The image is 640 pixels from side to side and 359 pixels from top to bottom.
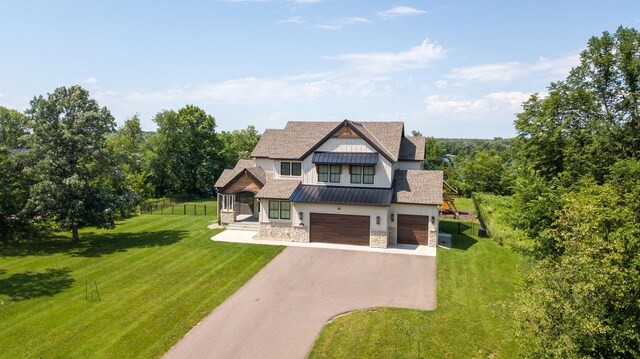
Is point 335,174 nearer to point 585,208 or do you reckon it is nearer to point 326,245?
point 326,245

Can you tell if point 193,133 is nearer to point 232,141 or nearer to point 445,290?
point 232,141

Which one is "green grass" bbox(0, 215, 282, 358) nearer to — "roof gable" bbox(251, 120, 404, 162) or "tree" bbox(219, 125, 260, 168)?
"roof gable" bbox(251, 120, 404, 162)

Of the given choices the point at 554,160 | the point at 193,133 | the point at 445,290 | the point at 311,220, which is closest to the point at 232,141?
the point at 193,133

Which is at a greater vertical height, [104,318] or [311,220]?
[311,220]

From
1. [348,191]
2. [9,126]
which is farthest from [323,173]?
[9,126]

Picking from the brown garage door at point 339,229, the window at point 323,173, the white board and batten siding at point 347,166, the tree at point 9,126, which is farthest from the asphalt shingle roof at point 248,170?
the tree at point 9,126

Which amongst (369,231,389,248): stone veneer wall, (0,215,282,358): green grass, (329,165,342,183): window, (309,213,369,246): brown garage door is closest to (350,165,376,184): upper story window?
(329,165,342,183): window

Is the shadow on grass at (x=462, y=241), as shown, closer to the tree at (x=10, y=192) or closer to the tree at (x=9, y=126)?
the tree at (x=10, y=192)
